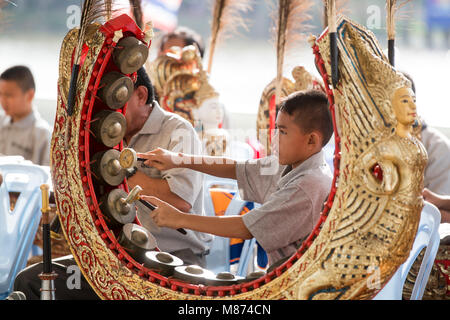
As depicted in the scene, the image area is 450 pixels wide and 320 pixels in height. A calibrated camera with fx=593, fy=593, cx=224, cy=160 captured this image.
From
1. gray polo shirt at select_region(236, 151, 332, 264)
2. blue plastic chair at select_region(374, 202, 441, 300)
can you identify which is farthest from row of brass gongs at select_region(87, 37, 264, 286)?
blue plastic chair at select_region(374, 202, 441, 300)

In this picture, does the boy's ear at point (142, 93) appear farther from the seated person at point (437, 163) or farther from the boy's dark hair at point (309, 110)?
the seated person at point (437, 163)

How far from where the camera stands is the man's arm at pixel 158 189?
157 centimetres

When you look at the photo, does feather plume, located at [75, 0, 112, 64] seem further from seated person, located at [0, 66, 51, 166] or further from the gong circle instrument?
seated person, located at [0, 66, 51, 166]

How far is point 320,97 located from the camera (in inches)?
47.9

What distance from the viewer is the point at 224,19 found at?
2896 millimetres

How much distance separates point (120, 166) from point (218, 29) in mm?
1726

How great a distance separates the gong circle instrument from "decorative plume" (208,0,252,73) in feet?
5.21

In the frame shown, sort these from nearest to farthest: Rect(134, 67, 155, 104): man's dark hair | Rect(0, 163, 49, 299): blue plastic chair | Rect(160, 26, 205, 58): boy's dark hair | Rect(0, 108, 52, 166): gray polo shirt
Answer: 1. Rect(134, 67, 155, 104): man's dark hair
2. Rect(0, 163, 49, 299): blue plastic chair
3. Rect(0, 108, 52, 166): gray polo shirt
4. Rect(160, 26, 205, 58): boy's dark hair

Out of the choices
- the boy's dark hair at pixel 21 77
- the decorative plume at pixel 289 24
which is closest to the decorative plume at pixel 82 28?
the decorative plume at pixel 289 24

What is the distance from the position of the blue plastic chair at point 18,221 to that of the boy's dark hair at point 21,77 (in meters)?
1.12

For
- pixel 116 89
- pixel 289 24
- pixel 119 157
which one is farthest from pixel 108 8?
pixel 289 24

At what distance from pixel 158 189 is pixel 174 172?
6cm

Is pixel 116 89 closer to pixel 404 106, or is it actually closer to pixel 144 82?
pixel 144 82

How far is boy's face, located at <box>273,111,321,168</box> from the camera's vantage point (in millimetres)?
1219
